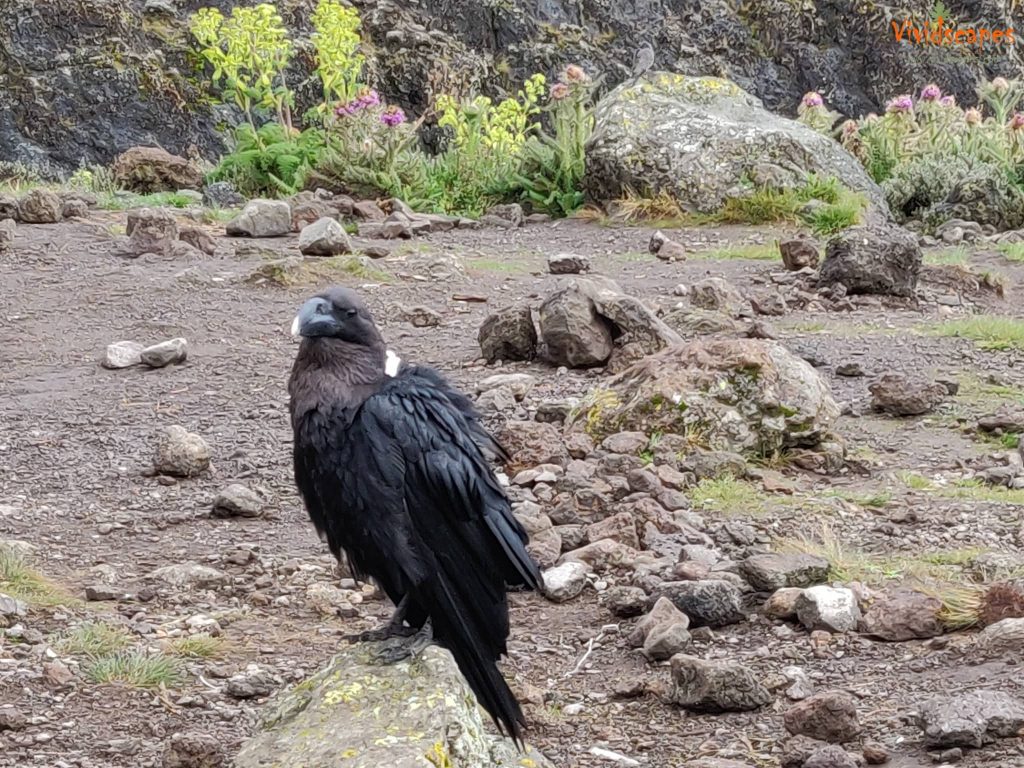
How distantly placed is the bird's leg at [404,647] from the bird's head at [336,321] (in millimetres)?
747

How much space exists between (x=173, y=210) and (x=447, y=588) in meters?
8.54

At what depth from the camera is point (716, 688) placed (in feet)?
13.8

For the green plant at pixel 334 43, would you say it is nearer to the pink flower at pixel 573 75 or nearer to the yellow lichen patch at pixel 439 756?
the pink flower at pixel 573 75

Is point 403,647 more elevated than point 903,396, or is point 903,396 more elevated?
point 403,647

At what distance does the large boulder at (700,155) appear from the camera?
39.9ft

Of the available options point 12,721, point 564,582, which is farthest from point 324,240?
point 12,721

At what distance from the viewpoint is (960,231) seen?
11828 millimetres

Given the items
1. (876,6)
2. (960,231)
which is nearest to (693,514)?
(960,231)

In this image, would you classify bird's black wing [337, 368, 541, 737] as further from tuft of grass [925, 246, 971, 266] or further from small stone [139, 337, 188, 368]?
tuft of grass [925, 246, 971, 266]

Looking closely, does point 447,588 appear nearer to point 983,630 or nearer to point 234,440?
point 983,630

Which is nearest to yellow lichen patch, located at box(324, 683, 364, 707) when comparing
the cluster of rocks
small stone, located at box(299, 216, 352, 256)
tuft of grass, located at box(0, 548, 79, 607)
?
tuft of grass, located at box(0, 548, 79, 607)

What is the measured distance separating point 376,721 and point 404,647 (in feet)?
1.30

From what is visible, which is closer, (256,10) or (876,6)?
(256,10)

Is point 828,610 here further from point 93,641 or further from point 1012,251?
point 1012,251
